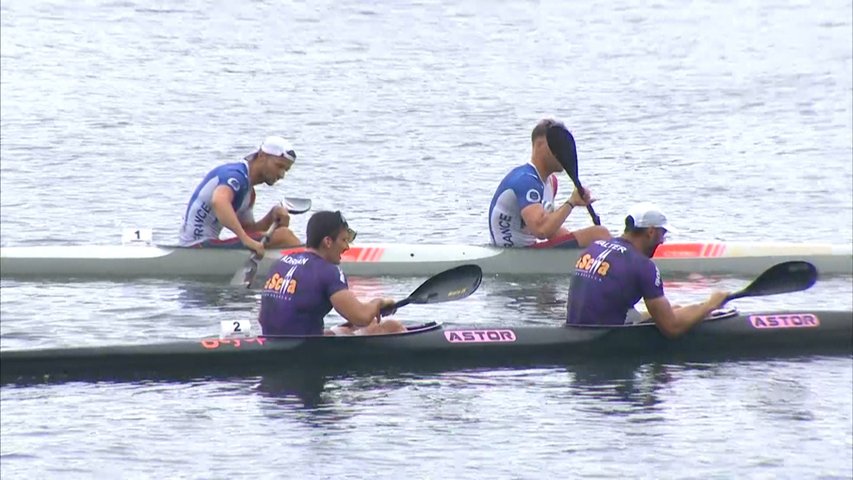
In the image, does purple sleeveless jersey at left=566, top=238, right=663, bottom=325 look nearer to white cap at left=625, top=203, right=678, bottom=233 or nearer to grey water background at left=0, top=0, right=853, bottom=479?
white cap at left=625, top=203, right=678, bottom=233

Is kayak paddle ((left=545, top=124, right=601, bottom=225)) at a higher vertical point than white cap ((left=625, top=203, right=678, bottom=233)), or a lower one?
higher

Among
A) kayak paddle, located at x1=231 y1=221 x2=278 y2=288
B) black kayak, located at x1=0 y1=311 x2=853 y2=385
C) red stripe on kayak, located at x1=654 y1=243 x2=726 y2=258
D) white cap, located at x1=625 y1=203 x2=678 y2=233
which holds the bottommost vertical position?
black kayak, located at x1=0 y1=311 x2=853 y2=385

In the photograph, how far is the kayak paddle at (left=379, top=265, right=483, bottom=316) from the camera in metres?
16.5

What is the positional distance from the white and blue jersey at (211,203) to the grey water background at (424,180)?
28.2 inches

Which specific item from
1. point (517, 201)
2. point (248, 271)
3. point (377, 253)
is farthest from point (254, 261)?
point (517, 201)

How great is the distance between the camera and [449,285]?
16.6m

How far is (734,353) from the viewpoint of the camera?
16500mm

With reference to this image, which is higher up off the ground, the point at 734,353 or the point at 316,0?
the point at 316,0

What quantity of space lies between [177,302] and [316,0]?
89.5 feet

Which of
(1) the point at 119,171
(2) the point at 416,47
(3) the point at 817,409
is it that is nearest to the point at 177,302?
(3) the point at 817,409

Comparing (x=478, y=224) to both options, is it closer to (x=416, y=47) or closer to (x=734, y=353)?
(x=734, y=353)

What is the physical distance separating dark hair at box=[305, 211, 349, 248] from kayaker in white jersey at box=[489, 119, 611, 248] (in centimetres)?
393

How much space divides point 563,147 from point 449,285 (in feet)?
10.0

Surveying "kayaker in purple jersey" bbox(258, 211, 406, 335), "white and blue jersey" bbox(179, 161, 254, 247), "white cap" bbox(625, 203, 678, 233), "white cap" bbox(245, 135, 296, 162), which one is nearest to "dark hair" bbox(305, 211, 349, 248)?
"kayaker in purple jersey" bbox(258, 211, 406, 335)
